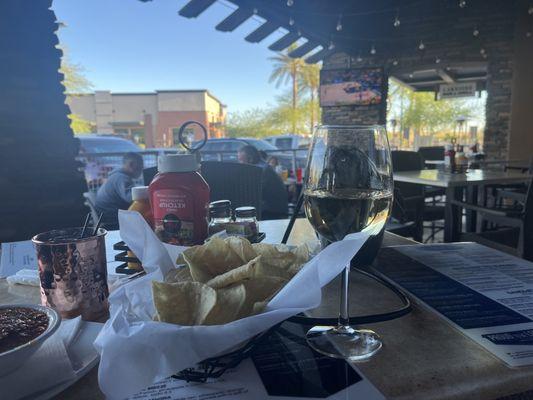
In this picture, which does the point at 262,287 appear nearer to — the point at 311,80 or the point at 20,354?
the point at 20,354

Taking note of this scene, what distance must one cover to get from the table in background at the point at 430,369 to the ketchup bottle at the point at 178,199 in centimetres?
36

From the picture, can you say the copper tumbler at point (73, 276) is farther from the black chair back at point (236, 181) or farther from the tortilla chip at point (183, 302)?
the black chair back at point (236, 181)

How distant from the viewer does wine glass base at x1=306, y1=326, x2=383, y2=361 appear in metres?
0.48

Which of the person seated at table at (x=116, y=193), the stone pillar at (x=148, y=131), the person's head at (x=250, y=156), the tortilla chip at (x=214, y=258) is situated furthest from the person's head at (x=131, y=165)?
the stone pillar at (x=148, y=131)

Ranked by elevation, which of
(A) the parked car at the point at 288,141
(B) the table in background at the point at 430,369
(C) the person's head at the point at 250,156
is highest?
(A) the parked car at the point at 288,141

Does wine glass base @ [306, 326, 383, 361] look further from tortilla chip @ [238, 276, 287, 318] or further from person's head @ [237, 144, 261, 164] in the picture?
person's head @ [237, 144, 261, 164]

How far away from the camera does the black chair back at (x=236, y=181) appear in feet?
6.37

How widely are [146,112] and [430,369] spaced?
27.6m

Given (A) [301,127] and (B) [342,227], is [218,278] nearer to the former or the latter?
(B) [342,227]

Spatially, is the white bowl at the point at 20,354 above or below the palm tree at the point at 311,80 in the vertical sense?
below

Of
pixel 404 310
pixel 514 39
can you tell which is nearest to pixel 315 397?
pixel 404 310

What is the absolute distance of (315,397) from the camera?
397 millimetres

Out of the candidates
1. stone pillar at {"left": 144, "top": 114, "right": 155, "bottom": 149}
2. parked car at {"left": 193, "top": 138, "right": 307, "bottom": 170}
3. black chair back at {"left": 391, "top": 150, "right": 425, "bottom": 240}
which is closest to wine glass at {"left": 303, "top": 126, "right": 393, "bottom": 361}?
black chair back at {"left": 391, "top": 150, "right": 425, "bottom": 240}

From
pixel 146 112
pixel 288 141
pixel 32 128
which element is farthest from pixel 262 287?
pixel 146 112
